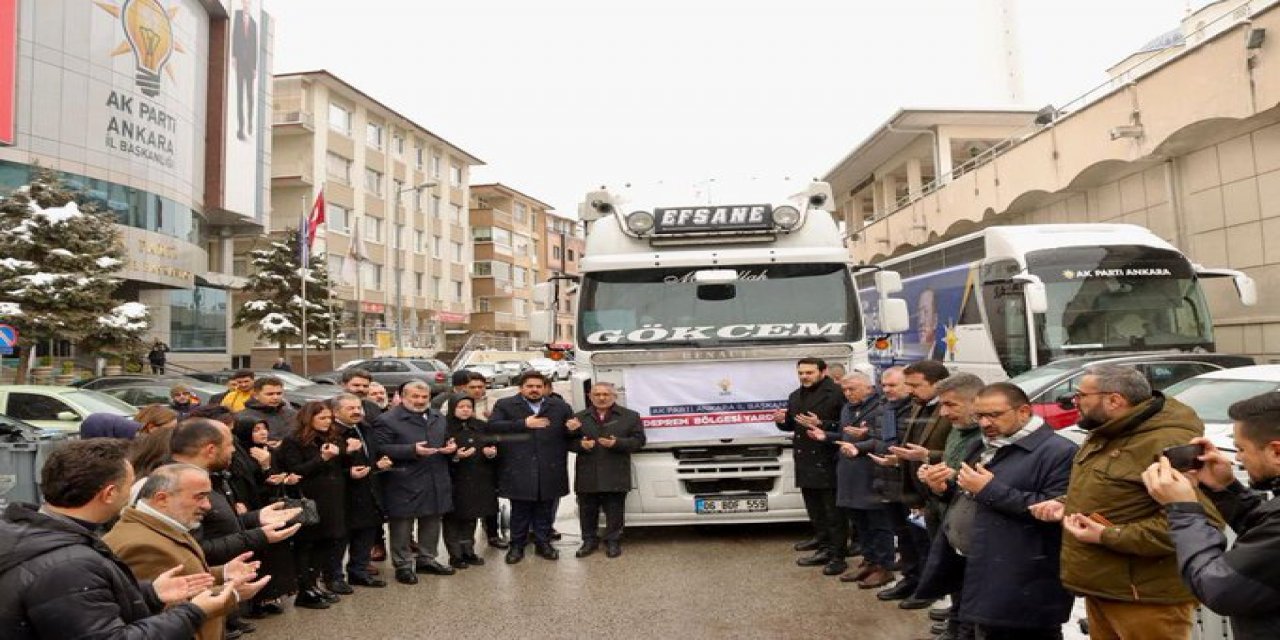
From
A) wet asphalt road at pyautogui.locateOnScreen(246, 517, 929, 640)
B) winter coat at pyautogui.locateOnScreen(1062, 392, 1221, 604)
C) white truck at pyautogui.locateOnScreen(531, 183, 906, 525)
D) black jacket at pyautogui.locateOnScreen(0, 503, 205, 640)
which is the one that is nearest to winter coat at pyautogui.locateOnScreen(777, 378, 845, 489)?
white truck at pyautogui.locateOnScreen(531, 183, 906, 525)

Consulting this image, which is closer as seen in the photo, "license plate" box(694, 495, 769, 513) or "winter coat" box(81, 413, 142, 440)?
"winter coat" box(81, 413, 142, 440)

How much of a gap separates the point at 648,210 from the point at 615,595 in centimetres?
387

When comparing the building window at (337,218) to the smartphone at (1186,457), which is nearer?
the smartphone at (1186,457)

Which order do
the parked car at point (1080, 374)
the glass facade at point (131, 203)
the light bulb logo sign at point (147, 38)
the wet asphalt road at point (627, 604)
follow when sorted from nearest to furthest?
the wet asphalt road at point (627, 604) → the parked car at point (1080, 374) → the glass facade at point (131, 203) → the light bulb logo sign at point (147, 38)

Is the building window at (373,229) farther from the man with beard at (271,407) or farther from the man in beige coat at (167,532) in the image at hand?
the man in beige coat at (167,532)

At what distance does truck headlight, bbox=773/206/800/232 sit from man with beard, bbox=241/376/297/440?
4.80 meters

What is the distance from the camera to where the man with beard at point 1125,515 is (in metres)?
3.23

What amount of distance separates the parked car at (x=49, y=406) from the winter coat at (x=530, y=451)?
740 cm

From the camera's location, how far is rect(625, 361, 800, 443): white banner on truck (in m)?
7.66

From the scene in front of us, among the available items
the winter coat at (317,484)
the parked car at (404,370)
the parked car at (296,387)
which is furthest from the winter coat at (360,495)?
the parked car at (404,370)

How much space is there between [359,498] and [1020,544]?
16.9ft

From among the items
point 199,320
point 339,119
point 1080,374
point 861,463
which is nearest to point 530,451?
point 861,463

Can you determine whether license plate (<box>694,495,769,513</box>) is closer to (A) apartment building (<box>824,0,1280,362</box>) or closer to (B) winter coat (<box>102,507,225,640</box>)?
(B) winter coat (<box>102,507,225,640</box>)

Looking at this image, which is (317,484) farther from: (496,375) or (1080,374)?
(496,375)
